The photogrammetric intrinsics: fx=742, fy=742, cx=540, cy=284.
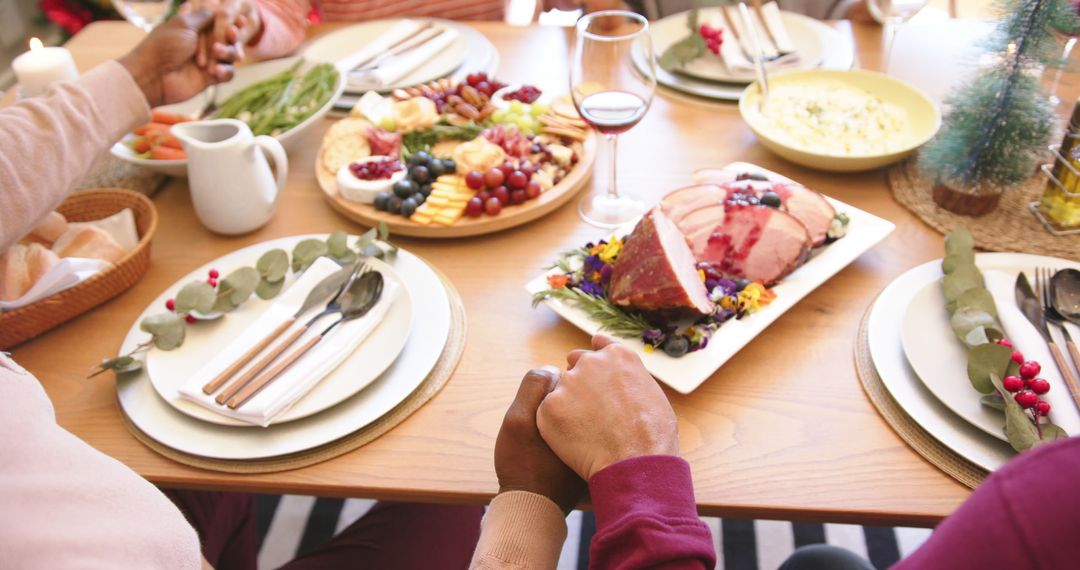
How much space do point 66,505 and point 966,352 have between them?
1.01 m

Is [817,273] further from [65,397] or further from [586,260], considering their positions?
[65,397]

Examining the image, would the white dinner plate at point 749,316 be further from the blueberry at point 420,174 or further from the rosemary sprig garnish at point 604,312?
the blueberry at point 420,174

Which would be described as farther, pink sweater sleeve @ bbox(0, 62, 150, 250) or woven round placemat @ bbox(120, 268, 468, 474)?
pink sweater sleeve @ bbox(0, 62, 150, 250)

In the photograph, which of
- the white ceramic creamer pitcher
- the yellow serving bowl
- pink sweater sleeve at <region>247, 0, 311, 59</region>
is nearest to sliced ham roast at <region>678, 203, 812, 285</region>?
the yellow serving bowl

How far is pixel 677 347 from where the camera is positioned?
3.18 ft

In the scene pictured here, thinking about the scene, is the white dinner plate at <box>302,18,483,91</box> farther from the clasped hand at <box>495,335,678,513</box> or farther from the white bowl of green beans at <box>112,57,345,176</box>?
the clasped hand at <box>495,335,678,513</box>

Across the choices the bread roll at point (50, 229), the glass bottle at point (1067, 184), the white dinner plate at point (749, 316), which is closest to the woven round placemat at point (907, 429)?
the white dinner plate at point (749, 316)

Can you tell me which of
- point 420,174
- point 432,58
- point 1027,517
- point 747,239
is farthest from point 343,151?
point 1027,517

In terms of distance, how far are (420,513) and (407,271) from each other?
425 mm

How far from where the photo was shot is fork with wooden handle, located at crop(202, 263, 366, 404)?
957 millimetres

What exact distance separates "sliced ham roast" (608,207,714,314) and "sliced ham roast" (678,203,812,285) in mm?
66

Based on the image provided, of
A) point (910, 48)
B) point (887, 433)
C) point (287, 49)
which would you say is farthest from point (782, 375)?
point (287, 49)

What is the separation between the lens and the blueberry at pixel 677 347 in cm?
97

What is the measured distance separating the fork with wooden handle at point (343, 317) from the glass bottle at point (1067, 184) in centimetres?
108
